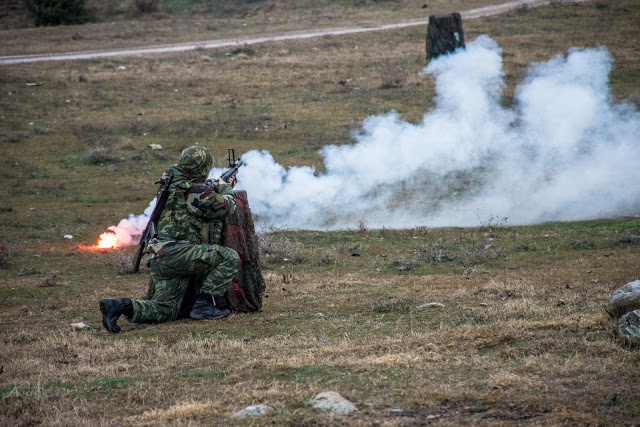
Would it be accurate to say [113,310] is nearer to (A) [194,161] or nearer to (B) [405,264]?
(A) [194,161]

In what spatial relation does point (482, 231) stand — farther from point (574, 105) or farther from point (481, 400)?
point (481, 400)

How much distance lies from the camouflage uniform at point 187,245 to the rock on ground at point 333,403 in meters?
3.15

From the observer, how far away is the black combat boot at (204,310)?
8.27m

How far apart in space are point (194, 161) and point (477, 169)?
968 cm

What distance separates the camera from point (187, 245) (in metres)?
7.98

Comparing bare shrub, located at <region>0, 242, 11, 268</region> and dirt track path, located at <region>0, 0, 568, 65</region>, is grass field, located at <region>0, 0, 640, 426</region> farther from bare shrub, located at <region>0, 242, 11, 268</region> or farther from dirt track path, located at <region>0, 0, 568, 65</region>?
dirt track path, located at <region>0, 0, 568, 65</region>

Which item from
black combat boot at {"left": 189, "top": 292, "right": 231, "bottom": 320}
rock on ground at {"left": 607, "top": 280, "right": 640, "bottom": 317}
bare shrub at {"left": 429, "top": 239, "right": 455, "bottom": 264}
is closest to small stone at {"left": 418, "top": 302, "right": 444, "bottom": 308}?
rock on ground at {"left": 607, "top": 280, "right": 640, "bottom": 317}

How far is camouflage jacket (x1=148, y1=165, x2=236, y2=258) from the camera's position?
A: 7992 millimetres

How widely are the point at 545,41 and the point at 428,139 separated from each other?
49.7 ft

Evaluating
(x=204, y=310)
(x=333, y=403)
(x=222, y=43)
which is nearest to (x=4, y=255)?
(x=204, y=310)

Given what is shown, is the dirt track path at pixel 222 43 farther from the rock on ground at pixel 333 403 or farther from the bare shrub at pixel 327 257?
the rock on ground at pixel 333 403

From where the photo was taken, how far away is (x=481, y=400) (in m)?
5.04

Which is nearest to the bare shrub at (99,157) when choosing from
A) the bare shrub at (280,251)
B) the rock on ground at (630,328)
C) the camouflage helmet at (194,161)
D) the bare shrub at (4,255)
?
the bare shrub at (4,255)

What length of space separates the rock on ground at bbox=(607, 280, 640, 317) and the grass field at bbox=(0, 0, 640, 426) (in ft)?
0.51
